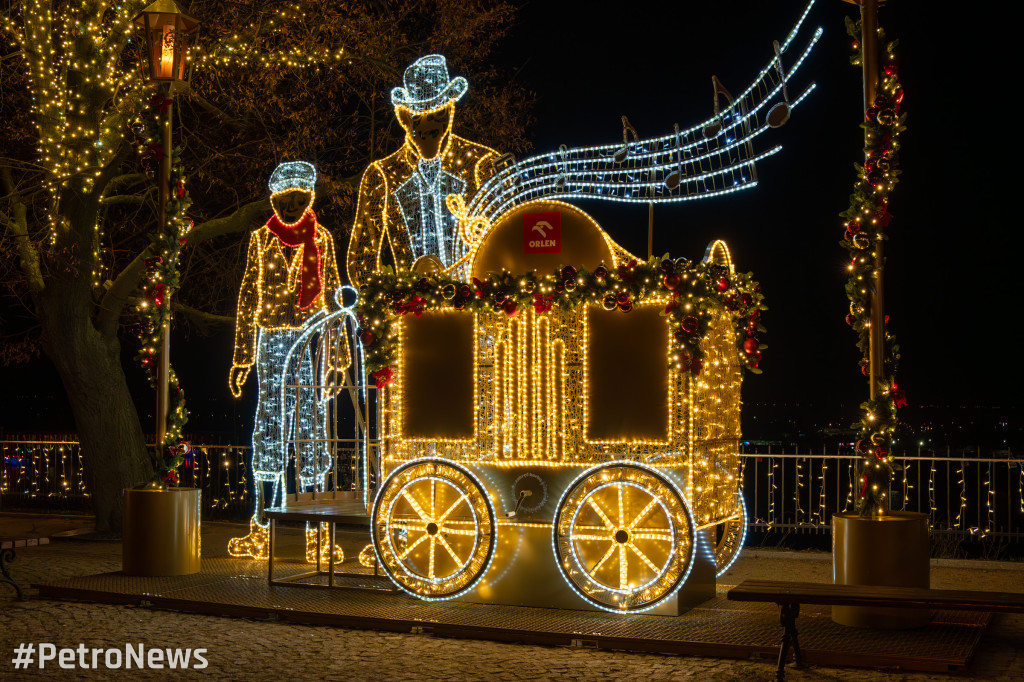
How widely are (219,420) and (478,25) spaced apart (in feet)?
55.5

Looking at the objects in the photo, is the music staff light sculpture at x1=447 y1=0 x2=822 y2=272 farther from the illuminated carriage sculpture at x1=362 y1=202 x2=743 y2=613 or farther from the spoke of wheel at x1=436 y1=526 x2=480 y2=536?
the spoke of wheel at x1=436 y1=526 x2=480 y2=536

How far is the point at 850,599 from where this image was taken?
6.68 meters

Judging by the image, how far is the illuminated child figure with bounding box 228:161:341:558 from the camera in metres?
10.9

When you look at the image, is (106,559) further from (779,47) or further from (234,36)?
(779,47)

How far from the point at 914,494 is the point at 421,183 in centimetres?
952

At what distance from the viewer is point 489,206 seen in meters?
9.87

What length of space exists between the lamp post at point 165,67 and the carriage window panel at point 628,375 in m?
4.46

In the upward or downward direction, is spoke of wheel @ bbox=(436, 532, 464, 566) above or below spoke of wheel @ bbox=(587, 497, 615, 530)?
below

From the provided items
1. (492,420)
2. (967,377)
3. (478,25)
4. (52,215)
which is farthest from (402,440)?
(967,377)

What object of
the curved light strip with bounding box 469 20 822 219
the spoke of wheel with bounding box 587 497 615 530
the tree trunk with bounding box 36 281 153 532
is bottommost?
the spoke of wheel with bounding box 587 497 615 530

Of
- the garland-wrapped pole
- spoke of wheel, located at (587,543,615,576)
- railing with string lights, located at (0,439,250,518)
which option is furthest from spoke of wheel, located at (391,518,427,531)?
railing with string lights, located at (0,439,250,518)

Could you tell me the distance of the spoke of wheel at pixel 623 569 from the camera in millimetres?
8391

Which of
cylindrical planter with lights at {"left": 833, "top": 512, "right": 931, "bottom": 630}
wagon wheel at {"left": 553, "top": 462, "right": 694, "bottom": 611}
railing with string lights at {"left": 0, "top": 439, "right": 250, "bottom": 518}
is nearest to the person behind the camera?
cylindrical planter with lights at {"left": 833, "top": 512, "right": 931, "bottom": 630}

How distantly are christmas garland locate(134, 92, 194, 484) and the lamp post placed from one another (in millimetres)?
51
